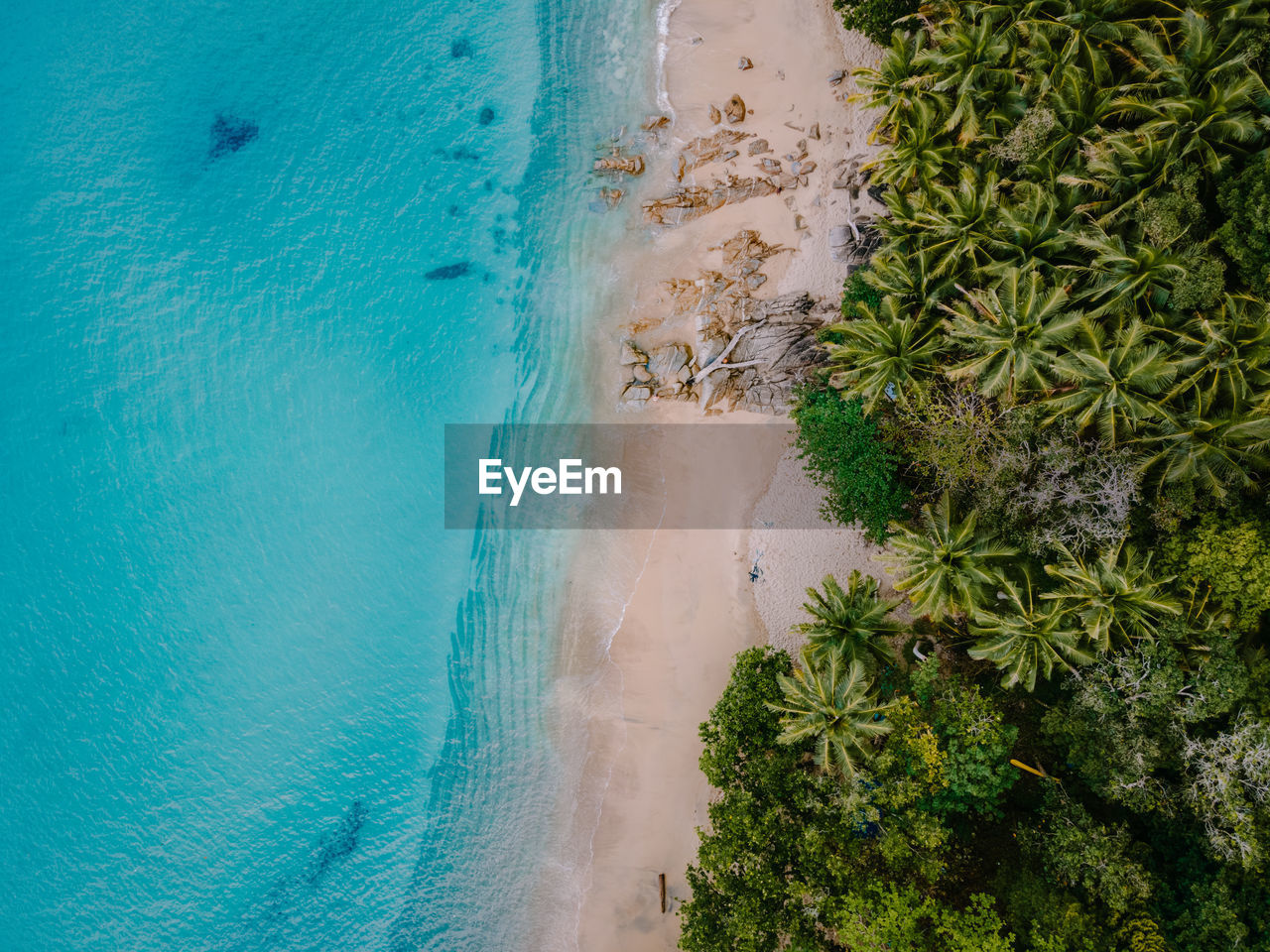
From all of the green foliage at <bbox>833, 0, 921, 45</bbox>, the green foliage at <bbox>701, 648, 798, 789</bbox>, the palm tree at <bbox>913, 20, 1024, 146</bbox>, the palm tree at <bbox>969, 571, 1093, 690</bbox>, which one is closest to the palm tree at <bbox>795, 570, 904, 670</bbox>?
the green foliage at <bbox>701, 648, 798, 789</bbox>

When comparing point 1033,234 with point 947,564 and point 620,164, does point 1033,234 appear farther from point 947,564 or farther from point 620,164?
point 620,164

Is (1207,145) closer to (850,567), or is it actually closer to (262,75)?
(850,567)

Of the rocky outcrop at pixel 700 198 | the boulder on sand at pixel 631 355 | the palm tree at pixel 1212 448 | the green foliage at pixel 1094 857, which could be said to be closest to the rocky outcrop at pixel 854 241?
the rocky outcrop at pixel 700 198

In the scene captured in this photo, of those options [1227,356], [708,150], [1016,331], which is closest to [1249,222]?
[1227,356]

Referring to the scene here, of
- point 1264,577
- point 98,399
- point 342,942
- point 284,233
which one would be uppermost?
point 284,233

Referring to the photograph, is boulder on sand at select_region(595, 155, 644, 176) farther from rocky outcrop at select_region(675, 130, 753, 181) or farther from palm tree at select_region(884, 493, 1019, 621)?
palm tree at select_region(884, 493, 1019, 621)

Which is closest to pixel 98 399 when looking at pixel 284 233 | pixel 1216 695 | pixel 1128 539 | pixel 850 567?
pixel 284 233

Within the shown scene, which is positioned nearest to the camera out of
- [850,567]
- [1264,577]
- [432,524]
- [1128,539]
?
[1264,577]
